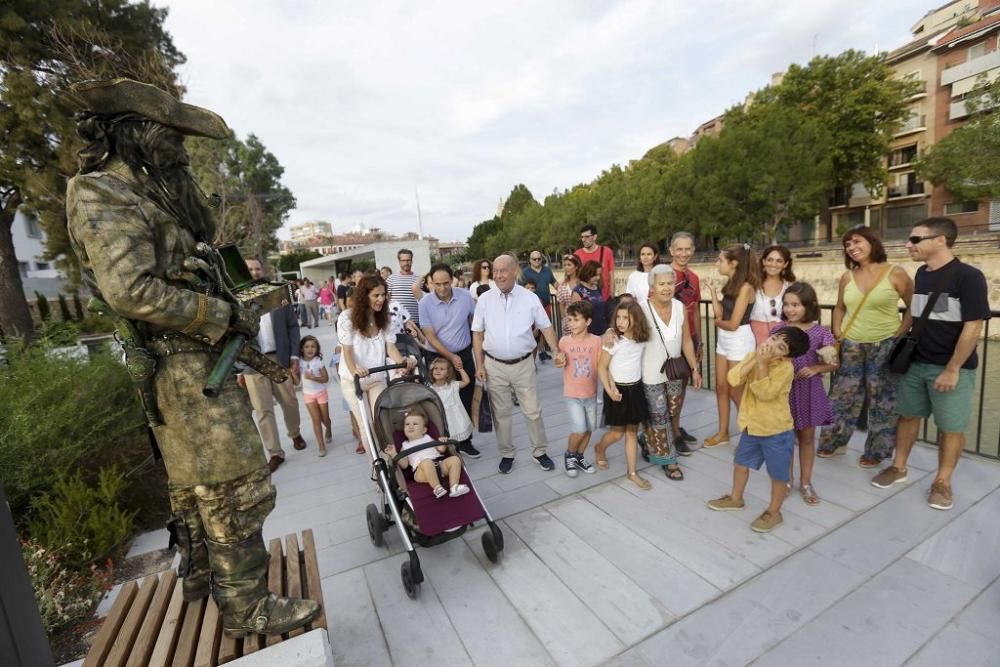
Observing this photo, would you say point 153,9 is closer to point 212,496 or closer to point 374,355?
point 374,355

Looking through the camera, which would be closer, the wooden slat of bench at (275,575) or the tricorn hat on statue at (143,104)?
the tricorn hat on statue at (143,104)

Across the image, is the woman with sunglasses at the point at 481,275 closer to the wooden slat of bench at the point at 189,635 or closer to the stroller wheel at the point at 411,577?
the stroller wheel at the point at 411,577

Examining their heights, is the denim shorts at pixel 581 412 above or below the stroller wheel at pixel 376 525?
above

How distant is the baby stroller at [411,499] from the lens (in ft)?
9.18

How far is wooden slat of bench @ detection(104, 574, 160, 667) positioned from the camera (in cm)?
177

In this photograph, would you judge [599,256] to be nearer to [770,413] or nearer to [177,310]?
[770,413]

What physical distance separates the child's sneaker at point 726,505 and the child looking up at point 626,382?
0.51m

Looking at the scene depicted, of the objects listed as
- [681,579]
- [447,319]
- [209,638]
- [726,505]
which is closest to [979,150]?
[726,505]

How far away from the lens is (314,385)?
515cm

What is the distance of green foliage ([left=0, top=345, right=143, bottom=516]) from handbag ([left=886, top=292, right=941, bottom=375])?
245 inches

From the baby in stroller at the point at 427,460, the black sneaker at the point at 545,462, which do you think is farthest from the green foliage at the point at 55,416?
the black sneaker at the point at 545,462

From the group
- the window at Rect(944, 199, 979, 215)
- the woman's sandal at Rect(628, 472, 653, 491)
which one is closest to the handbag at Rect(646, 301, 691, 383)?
the woman's sandal at Rect(628, 472, 653, 491)

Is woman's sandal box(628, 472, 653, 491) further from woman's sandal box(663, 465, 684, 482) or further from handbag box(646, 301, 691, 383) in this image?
handbag box(646, 301, 691, 383)

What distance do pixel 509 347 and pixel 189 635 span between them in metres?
2.82
